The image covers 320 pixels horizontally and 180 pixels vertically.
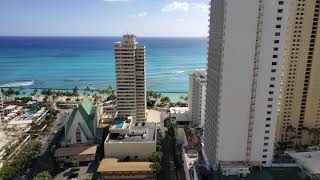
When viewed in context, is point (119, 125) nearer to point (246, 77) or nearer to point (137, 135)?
point (137, 135)

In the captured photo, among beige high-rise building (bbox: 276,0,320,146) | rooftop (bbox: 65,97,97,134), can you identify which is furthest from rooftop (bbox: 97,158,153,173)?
beige high-rise building (bbox: 276,0,320,146)

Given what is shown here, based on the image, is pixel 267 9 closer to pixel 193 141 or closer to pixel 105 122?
pixel 193 141

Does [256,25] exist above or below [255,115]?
above

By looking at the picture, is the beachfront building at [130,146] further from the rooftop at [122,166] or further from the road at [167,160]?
the rooftop at [122,166]

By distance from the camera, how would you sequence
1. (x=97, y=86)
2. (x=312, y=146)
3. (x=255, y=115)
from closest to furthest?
(x=255, y=115) → (x=312, y=146) → (x=97, y=86)

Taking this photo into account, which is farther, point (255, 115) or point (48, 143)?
point (48, 143)

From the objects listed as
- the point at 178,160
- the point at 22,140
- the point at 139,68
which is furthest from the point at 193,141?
the point at 22,140
